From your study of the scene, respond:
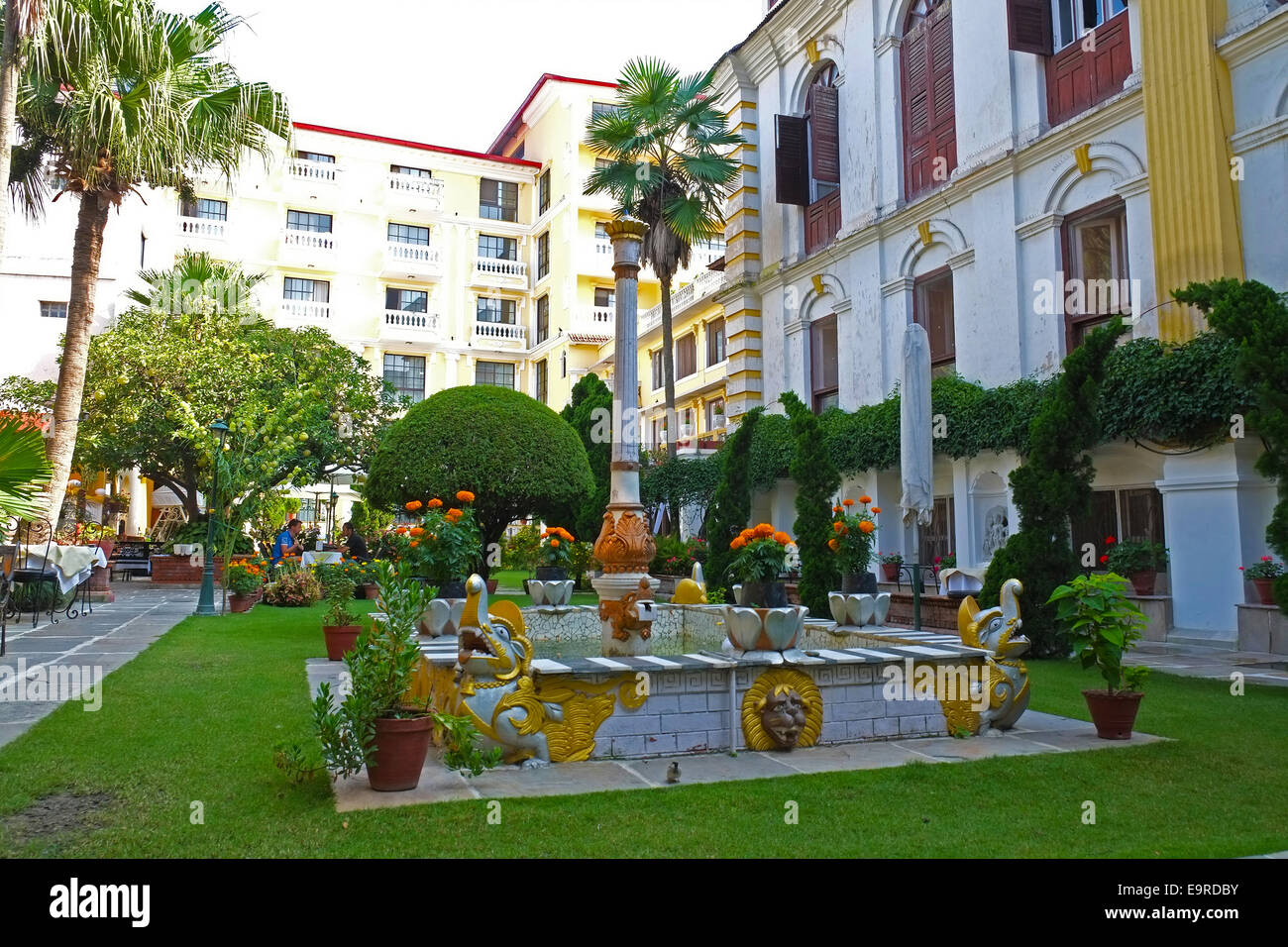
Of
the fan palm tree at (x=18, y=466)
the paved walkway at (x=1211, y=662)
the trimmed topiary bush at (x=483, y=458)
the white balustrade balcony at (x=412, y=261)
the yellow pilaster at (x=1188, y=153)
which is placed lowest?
the paved walkway at (x=1211, y=662)

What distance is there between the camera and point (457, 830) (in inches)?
166

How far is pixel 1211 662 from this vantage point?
34.4 ft

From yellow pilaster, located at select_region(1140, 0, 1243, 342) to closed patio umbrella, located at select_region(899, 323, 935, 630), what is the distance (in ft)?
10.8

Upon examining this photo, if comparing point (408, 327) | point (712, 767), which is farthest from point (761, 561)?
point (408, 327)

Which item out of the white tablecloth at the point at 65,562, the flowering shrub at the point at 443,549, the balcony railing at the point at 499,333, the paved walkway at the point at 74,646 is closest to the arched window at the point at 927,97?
the flowering shrub at the point at 443,549

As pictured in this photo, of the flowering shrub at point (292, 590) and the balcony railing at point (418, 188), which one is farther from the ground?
the balcony railing at point (418, 188)

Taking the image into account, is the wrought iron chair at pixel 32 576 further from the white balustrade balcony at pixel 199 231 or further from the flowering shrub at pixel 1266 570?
the white balustrade balcony at pixel 199 231

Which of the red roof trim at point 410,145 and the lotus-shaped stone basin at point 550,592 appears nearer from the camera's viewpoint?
the lotus-shaped stone basin at point 550,592

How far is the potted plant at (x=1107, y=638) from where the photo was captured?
619cm

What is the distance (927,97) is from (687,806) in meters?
17.1

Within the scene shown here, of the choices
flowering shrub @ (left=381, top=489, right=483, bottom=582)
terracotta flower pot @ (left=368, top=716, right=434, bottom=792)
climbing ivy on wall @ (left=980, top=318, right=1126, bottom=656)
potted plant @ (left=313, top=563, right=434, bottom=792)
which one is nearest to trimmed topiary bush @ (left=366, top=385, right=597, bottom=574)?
flowering shrub @ (left=381, top=489, right=483, bottom=582)

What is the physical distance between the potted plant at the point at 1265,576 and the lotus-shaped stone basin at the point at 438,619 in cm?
918

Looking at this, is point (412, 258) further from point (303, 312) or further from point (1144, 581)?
point (1144, 581)
